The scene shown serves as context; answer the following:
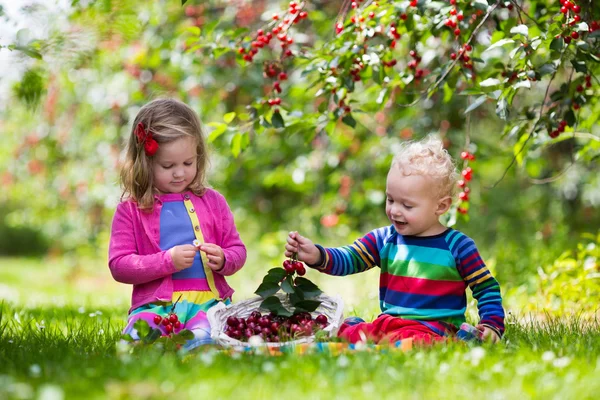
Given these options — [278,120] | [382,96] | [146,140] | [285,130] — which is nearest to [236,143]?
[278,120]

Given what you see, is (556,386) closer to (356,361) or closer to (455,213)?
(356,361)

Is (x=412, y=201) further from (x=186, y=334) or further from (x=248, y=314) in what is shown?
(x=186, y=334)

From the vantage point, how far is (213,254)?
3.04 m

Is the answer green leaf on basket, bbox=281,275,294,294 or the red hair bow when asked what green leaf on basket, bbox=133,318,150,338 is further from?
the red hair bow

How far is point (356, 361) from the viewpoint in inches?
85.2

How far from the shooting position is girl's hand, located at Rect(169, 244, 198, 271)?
2932 millimetres

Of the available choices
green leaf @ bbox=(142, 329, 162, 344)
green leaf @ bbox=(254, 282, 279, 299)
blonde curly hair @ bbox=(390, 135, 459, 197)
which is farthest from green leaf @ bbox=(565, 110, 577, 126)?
green leaf @ bbox=(142, 329, 162, 344)

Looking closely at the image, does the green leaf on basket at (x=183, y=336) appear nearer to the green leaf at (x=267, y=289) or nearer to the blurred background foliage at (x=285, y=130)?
the green leaf at (x=267, y=289)

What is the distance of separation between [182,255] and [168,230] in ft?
0.90

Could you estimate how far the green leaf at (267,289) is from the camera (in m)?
2.98

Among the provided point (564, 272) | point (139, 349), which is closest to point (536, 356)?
point (139, 349)

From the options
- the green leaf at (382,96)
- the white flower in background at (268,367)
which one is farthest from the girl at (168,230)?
the green leaf at (382,96)

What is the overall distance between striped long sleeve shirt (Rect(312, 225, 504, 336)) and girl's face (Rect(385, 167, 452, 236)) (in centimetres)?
9

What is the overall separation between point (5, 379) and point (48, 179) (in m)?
8.54
